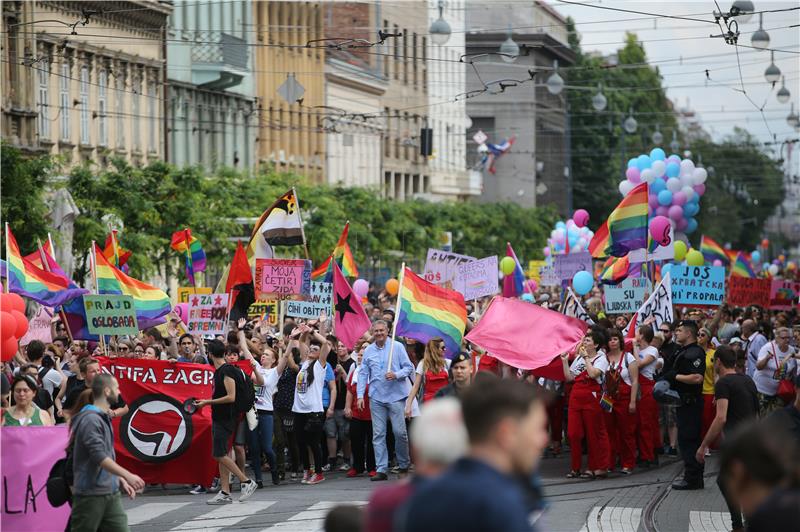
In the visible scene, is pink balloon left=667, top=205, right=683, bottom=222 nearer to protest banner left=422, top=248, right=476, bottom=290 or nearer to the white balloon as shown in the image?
the white balloon

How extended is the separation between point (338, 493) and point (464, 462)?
38.4ft

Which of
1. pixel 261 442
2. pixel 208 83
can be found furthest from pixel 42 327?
pixel 208 83

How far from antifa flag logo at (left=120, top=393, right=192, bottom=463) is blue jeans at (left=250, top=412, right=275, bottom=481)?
0.73 metres

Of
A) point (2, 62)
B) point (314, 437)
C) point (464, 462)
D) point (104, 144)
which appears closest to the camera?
point (464, 462)

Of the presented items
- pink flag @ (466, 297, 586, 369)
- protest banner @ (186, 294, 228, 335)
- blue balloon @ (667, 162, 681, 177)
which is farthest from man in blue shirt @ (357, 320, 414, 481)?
blue balloon @ (667, 162, 681, 177)

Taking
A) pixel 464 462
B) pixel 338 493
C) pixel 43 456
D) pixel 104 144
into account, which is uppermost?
pixel 104 144

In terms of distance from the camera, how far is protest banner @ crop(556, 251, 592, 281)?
30814 mm

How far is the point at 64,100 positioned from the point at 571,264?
17.0 metres

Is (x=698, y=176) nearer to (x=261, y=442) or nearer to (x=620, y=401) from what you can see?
(x=620, y=401)

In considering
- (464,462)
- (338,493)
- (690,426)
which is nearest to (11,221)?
(338,493)

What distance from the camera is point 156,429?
1673 centimetres

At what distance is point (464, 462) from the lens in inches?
192

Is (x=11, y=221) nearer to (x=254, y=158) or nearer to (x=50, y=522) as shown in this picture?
(x=50, y=522)

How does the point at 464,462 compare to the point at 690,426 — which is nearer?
the point at 464,462
